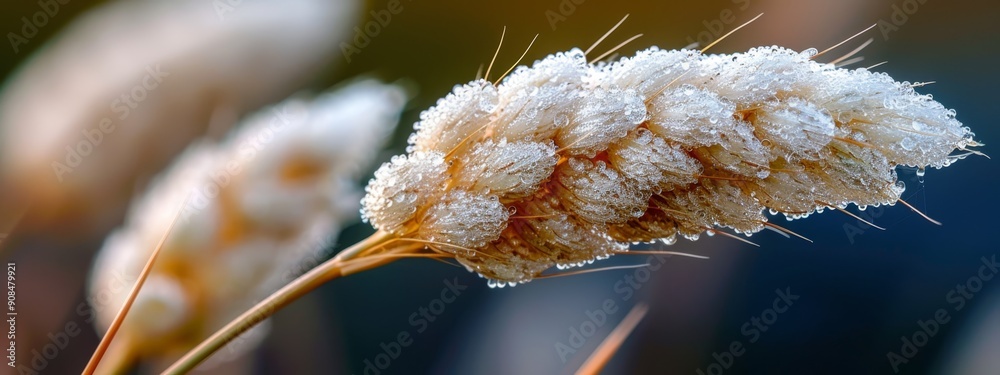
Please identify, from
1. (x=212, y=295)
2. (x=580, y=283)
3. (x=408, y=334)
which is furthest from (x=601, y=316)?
(x=212, y=295)

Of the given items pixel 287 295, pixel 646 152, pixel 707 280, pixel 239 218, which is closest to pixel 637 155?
pixel 646 152

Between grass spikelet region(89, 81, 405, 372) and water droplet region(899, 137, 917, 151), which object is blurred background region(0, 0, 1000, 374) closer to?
grass spikelet region(89, 81, 405, 372)

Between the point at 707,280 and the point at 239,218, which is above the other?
the point at 239,218

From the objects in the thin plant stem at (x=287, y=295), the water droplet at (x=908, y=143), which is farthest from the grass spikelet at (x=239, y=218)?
the water droplet at (x=908, y=143)

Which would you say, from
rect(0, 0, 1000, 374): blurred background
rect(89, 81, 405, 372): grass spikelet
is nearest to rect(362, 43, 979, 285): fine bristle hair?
rect(89, 81, 405, 372): grass spikelet

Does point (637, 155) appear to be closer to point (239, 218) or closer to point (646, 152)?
point (646, 152)

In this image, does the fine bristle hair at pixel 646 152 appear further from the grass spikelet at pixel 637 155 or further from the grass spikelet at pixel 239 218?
the grass spikelet at pixel 239 218

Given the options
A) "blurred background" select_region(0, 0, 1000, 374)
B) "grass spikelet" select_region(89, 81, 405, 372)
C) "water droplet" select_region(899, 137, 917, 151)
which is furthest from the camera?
"blurred background" select_region(0, 0, 1000, 374)
